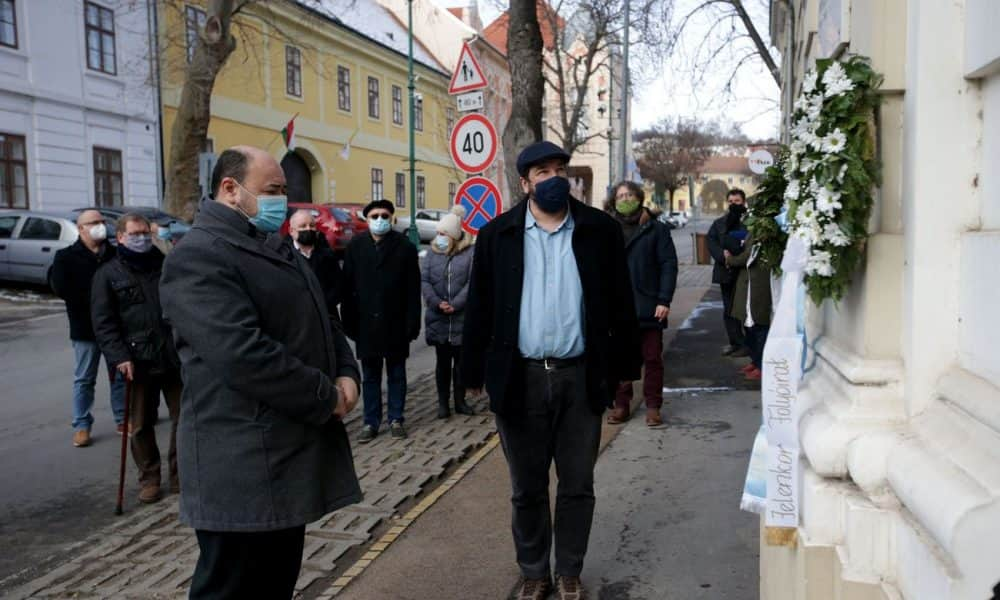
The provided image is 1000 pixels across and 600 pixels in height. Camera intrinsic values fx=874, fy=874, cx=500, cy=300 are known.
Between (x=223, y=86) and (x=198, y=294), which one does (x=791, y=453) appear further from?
(x=223, y=86)

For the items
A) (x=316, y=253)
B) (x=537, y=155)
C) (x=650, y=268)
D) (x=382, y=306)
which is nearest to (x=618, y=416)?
(x=650, y=268)

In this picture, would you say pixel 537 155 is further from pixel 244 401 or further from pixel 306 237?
pixel 306 237

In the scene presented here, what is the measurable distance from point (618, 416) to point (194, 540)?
369cm

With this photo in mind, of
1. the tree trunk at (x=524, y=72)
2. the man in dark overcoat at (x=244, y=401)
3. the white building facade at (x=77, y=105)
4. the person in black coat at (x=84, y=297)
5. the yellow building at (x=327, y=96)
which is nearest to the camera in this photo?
the man in dark overcoat at (x=244, y=401)

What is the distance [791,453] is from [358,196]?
3678 cm

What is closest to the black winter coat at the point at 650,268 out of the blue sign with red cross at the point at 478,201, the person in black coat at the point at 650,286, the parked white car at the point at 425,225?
the person in black coat at the point at 650,286

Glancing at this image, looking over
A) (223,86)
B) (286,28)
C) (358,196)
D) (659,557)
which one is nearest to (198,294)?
(659,557)

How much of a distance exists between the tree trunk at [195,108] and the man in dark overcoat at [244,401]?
1763 centimetres

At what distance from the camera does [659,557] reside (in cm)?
452

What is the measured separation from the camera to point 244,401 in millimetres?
2826

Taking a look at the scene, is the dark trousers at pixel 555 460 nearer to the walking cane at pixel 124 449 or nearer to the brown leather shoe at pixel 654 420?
the walking cane at pixel 124 449

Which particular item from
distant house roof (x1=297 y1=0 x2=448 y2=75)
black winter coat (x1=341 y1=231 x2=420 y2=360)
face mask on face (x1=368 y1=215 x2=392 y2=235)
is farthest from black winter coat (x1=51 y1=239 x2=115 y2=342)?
distant house roof (x1=297 y1=0 x2=448 y2=75)

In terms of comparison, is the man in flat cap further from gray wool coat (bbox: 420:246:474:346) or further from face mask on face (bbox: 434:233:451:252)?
face mask on face (bbox: 434:233:451:252)

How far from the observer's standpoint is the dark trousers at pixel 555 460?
389cm
